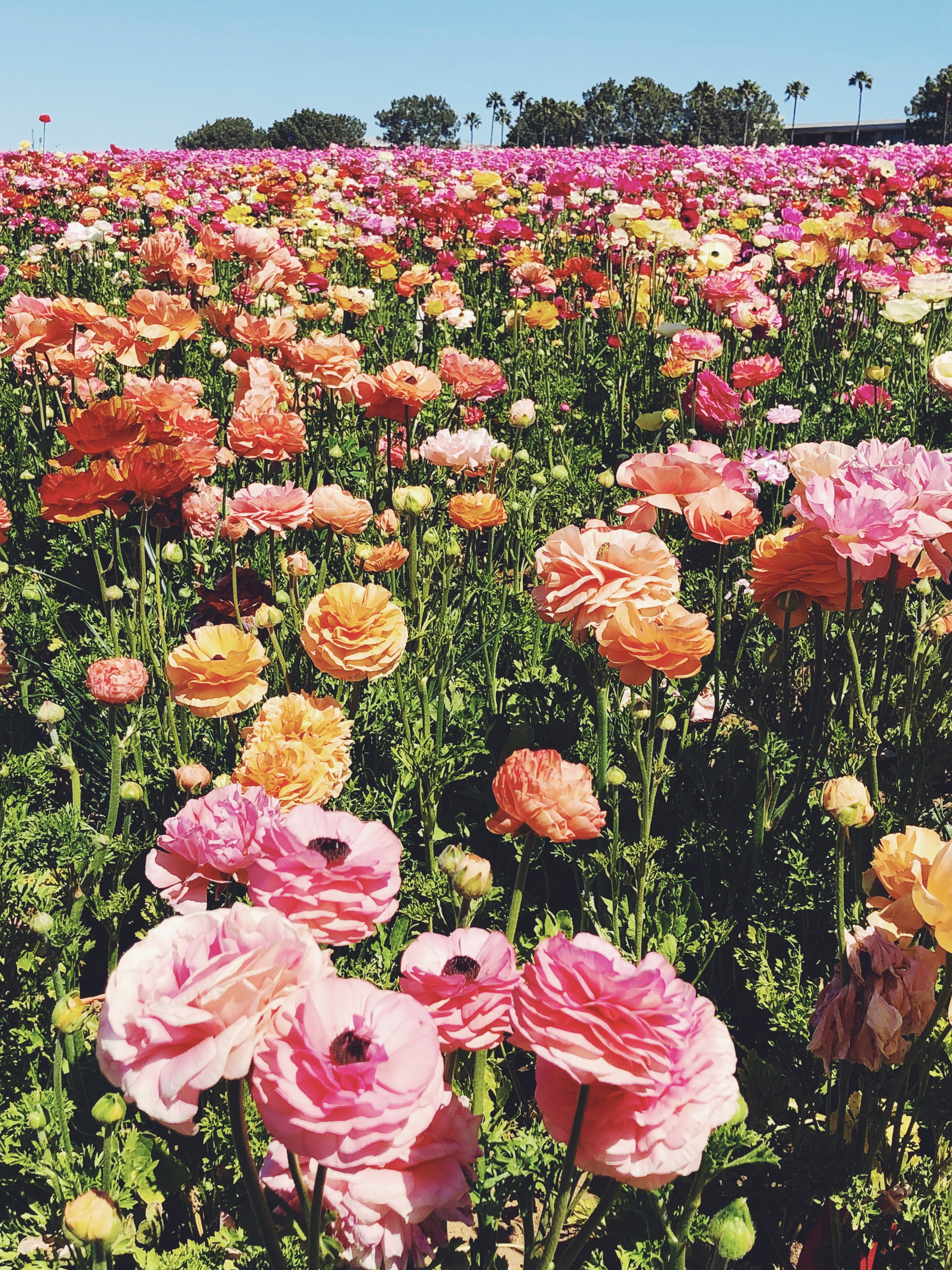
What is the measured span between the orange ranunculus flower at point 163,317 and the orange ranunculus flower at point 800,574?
2.11m

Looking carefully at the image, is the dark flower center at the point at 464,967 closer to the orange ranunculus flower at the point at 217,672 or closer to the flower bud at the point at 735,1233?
the flower bud at the point at 735,1233

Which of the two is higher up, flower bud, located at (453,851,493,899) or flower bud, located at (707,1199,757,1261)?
flower bud, located at (453,851,493,899)

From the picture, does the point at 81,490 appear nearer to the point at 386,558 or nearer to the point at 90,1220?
the point at 386,558

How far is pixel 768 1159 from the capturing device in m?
1.08

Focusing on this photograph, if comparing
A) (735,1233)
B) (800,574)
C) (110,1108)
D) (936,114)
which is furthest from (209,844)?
(936,114)

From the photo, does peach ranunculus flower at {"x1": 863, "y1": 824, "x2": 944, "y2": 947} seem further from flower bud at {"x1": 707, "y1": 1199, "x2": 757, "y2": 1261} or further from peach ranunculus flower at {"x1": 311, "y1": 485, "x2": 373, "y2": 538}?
peach ranunculus flower at {"x1": 311, "y1": 485, "x2": 373, "y2": 538}

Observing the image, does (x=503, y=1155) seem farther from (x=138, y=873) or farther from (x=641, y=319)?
(x=641, y=319)

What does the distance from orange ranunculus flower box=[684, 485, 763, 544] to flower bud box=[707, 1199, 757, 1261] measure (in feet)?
3.47

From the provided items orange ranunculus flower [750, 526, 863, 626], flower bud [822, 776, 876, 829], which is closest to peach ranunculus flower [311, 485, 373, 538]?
orange ranunculus flower [750, 526, 863, 626]

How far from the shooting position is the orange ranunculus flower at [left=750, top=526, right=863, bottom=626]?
1.53 m

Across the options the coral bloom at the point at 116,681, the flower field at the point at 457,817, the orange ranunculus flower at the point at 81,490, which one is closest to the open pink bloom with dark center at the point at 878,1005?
the flower field at the point at 457,817

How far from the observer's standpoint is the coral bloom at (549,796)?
113 cm

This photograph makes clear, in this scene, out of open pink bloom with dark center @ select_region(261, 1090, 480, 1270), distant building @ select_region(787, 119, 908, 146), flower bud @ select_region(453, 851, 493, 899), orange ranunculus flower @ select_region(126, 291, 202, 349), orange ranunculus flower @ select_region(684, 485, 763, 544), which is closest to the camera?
open pink bloom with dark center @ select_region(261, 1090, 480, 1270)

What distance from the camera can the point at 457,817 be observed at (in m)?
2.06
